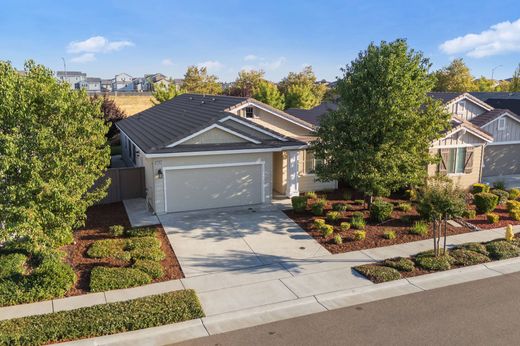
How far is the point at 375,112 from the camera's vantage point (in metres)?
15.5

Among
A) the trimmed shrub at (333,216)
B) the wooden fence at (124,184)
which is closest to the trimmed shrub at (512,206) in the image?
the trimmed shrub at (333,216)

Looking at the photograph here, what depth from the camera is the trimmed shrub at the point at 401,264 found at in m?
12.3

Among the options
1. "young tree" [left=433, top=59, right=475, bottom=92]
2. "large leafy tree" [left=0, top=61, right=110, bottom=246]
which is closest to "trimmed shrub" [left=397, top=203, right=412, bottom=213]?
"large leafy tree" [left=0, top=61, right=110, bottom=246]

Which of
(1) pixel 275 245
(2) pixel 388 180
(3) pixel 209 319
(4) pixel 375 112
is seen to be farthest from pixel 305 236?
(3) pixel 209 319

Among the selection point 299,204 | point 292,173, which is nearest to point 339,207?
point 299,204

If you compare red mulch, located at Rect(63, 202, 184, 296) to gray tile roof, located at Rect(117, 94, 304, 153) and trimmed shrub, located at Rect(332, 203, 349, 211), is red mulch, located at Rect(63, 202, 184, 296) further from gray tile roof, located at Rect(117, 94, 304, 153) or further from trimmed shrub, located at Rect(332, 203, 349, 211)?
trimmed shrub, located at Rect(332, 203, 349, 211)

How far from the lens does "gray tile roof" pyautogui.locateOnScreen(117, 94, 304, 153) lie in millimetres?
17125

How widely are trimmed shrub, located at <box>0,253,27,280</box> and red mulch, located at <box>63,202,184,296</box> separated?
128cm

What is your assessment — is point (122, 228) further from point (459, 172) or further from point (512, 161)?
point (512, 161)

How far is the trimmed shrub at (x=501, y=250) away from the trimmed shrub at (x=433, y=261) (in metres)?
1.62

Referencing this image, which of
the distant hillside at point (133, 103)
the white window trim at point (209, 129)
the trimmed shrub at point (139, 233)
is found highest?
the distant hillside at point (133, 103)

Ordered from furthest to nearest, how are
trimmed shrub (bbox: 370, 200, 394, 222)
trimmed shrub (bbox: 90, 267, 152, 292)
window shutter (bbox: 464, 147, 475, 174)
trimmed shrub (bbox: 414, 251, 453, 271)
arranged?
window shutter (bbox: 464, 147, 475, 174)
trimmed shrub (bbox: 370, 200, 394, 222)
trimmed shrub (bbox: 414, 251, 453, 271)
trimmed shrub (bbox: 90, 267, 152, 292)

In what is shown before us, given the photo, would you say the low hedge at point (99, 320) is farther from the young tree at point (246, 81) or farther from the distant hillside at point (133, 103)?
the distant hillside at point (133, 103)

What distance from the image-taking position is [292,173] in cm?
1962
